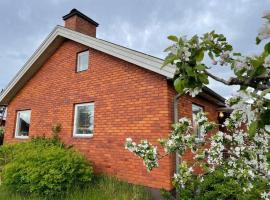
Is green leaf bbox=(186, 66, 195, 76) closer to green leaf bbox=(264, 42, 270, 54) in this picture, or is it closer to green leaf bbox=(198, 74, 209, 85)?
green leaf bbox=(198, 74, 209, 85)

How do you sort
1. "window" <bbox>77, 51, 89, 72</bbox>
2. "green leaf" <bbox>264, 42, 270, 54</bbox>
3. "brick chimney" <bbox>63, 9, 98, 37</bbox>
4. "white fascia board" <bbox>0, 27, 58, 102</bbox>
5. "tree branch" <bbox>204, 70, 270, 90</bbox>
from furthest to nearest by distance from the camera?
"brick chimney" <bbox>63, 9, 98, 37</bbox> → "white fascia board" <bbox>0, 27, 58, 102</bbox> → "window" <bbox>77, 51, 89, 72</bbox> → "tree branch" <bbox>204, 70, 270, 90</bbox> → "green leaf" <bbox>264, 42, 270, 54</bbox>

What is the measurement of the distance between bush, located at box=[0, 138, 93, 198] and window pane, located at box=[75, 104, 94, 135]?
1.45 m

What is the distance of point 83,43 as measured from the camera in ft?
28.8

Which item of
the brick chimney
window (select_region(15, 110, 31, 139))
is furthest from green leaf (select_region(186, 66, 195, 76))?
window (select_region(15, 110, 31, 139))

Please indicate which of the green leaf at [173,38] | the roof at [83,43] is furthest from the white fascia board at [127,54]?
the green leaf at [173,38]

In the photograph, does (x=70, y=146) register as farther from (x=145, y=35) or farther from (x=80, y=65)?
(x=145, y=35)

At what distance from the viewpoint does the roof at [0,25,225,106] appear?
21.5ft

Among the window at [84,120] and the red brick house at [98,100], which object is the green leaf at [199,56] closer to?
the red brick house at [98,100]

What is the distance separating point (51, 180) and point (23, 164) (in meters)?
1.12

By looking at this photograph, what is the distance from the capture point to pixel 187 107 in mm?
7539

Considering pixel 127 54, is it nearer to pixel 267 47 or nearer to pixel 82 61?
pixel 82 61

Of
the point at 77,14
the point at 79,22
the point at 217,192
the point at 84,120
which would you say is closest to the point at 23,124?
the point at 84,120

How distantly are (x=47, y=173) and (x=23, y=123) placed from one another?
5881mm

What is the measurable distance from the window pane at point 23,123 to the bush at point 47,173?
4.25 metres
